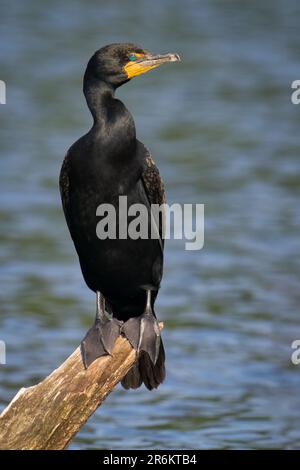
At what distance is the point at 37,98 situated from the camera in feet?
58.1

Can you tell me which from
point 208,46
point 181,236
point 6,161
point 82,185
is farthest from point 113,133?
point 208,46

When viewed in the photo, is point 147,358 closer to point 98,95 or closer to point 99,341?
point 99,341

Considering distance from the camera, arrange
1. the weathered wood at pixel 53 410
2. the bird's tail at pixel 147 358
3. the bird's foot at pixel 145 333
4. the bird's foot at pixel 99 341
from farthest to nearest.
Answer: the bird's tail at pixel 147 358, the bird's foot at pixel 145 333, the bird's foot at pixel 99 341, the weathered wood at pixel 53 410

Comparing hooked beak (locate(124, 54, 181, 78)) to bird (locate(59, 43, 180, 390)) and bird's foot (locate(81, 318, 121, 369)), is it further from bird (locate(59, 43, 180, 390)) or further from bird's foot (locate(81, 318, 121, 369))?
bird's foot (locate(81, 318, 121, 369))

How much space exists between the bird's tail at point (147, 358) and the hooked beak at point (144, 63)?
1246 mm

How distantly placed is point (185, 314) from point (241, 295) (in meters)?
0.69

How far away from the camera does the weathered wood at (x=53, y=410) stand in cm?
594

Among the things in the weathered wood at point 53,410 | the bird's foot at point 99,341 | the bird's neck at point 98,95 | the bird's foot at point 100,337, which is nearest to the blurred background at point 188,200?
the bird's foot at point 100,337

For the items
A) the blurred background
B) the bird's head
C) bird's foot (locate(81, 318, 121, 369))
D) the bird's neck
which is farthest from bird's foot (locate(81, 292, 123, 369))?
the blurred background

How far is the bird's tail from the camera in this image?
6543 mm

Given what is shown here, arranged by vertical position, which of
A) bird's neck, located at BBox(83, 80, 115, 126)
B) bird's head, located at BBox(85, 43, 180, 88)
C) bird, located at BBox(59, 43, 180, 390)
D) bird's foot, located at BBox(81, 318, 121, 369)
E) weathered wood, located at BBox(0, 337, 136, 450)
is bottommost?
weathered wood, located at BBox(0, 337, 136, 450)

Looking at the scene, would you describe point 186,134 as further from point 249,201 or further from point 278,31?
point 278,31

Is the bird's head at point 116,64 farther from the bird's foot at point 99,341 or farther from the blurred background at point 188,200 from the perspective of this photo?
the blurred background at point 188,200
